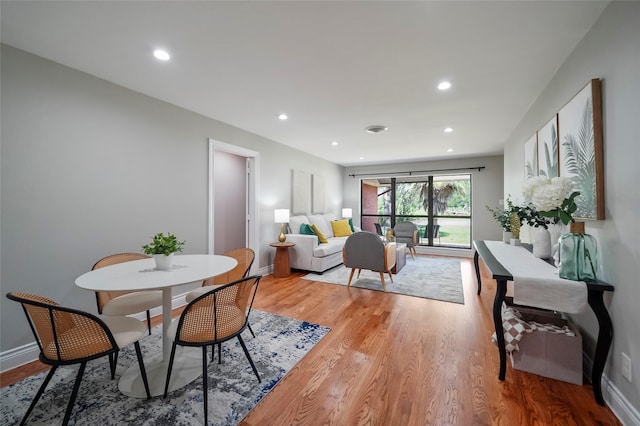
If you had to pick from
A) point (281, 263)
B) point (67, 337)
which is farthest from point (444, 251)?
point (67, 337)

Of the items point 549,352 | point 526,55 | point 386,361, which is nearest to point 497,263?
point 549,352

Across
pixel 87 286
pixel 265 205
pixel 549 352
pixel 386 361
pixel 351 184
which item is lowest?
pixel 386 361

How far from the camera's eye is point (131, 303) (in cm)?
193

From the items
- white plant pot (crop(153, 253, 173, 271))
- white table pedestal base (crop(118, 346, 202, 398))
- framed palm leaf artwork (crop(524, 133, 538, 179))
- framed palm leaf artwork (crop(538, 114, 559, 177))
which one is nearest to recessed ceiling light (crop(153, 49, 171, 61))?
white plant pot (crop(153, 253, 173, 271))

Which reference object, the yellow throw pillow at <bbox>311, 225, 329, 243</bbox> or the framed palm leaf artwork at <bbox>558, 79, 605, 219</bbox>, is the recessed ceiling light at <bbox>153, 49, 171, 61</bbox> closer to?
the framed palm leaf artwork at <bbox>558, 79, 605, 219</bbox>

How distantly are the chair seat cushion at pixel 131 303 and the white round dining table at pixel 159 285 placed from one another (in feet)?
0.79

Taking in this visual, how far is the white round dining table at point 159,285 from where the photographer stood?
4.96ft

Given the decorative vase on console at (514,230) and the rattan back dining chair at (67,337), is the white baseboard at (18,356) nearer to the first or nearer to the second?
the rattan back dining chair at (67,337)

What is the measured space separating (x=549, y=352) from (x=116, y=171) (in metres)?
3.97

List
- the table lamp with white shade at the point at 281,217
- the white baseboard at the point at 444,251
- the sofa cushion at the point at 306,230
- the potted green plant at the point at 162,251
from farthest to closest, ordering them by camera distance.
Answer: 1. the white baseboard at the point at 444,251
2. the sofa cushion at the point at 306,230
3. the table lamp with white shade at the point at 281,217
4. the potted green plant at the point at 162,251

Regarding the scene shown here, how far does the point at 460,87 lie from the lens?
2.60 m

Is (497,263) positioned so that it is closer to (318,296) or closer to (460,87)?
(460,87)

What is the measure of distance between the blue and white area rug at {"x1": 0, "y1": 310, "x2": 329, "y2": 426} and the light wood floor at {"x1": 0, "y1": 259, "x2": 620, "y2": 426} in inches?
4.6

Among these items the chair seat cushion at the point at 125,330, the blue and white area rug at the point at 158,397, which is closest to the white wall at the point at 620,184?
the blue and white area rug at the point at 158,397
